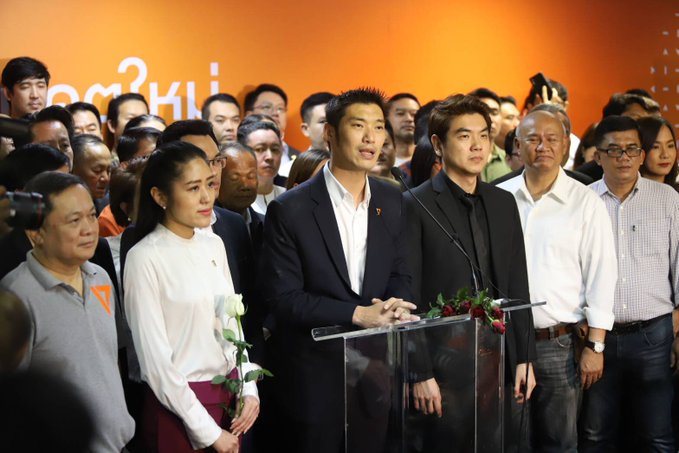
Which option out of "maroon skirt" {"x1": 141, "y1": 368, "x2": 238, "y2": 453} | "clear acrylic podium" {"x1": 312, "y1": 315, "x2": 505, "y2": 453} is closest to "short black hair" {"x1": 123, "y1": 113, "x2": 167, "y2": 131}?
"maroon skirt" {"x1": 141, "y1": 368, "x2": 238, "y2": 453}

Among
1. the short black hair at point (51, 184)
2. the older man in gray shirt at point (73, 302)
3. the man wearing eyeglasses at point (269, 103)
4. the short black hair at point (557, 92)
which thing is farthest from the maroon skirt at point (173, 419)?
the short black hair at point (557, 92)

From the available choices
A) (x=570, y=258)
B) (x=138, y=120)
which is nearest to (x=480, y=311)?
(x=570, y=258)

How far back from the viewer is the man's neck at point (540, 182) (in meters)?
4.09

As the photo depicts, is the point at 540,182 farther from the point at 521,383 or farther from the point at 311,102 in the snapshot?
the point at 311,102

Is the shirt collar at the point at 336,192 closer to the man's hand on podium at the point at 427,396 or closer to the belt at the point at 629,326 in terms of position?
the man's hand on podium at the point at 427,396

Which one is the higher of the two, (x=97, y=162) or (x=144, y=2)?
(x=144, y=2)

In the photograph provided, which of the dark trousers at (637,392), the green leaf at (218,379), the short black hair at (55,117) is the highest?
the short black hair at (55,117)

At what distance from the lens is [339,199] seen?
3.30 metres

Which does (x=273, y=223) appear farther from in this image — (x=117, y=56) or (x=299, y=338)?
(x=117, y=56)

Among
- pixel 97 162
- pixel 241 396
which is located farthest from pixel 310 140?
pixel 241 396

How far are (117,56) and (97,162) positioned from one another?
161 cm

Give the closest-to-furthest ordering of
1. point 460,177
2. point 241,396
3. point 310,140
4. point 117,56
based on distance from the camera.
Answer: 1. point 241,396
2. point 460,177
3. point 117,56
4. point 310,140

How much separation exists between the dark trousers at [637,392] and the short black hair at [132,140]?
2.40m

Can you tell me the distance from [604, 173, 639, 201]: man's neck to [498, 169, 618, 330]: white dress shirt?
15.2 inches
